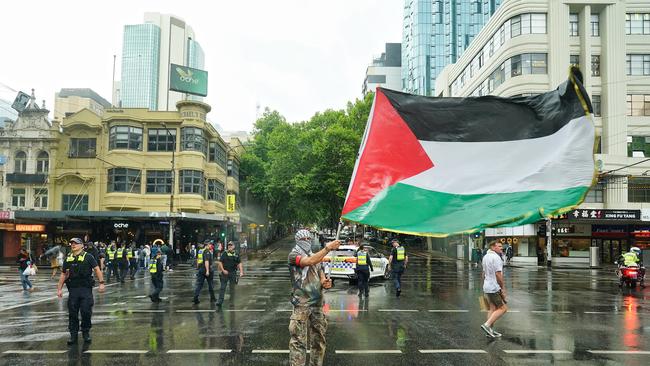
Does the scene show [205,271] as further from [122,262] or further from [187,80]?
Result: [187,80]

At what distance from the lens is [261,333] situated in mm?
10047

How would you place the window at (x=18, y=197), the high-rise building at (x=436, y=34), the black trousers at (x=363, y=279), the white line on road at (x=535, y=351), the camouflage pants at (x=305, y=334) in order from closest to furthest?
the camouflage pants at (x=305, y=334), the white line on road at (x=535, y=351), the black trousers at (x=363, y=279), the window at (x=18, y=197), the high-rise building at (x=436, y=34)

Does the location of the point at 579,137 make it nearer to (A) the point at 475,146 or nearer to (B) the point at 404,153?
(A) the point at 475,146

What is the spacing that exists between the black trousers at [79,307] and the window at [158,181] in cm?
3092

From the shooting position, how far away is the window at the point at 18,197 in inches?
1580

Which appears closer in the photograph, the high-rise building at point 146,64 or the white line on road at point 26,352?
the white line on road at point 26,352

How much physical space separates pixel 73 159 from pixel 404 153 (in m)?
40.3

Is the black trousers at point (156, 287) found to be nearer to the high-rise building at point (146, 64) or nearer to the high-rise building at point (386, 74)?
the high-rise building at point (386, 74)

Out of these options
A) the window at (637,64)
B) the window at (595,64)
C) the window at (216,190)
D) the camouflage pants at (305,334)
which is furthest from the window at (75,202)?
the window at (637,64)

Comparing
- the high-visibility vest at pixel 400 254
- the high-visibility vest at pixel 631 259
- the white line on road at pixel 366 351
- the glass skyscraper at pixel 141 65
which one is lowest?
the white line on road at pixel 366 351

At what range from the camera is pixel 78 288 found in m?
9.50

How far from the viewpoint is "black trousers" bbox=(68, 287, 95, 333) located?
9.29 meters

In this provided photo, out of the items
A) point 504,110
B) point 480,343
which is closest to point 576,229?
point 480,343

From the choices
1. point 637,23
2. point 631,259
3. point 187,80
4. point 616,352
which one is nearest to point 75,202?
point 187,80
